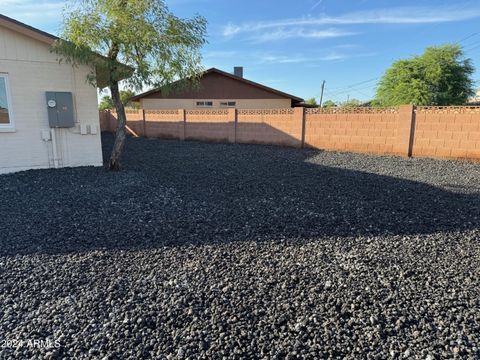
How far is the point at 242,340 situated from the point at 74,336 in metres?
1.19

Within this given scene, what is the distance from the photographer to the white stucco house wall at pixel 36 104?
22.4 feet

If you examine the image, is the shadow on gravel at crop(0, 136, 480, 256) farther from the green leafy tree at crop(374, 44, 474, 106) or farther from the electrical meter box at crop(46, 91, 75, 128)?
the green leafy tree at crop(374, 44, 474, 106)

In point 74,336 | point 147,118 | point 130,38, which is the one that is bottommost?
point 74,336

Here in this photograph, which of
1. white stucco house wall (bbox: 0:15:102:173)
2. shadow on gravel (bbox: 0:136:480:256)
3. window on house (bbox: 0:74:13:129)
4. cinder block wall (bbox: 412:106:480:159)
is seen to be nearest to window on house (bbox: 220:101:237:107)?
cinder block wall (bbox: 412:106:480:159)

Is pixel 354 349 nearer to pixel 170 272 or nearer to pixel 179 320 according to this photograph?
pixel 179 320

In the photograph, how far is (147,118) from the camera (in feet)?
56.9

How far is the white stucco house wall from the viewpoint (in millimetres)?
6840

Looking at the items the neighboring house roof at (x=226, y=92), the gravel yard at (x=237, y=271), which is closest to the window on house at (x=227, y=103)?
the neighboring house roof at (x=226, y=92)

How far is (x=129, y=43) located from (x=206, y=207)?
4.02m

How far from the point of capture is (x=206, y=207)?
16.9 ft

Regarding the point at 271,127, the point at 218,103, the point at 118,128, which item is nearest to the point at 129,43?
the point at 118,128

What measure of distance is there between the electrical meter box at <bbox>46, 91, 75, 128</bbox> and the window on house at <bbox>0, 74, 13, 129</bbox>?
0.79m

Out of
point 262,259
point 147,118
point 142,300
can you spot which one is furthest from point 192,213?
point 147,118

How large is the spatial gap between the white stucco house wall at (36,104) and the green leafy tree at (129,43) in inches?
19.0
